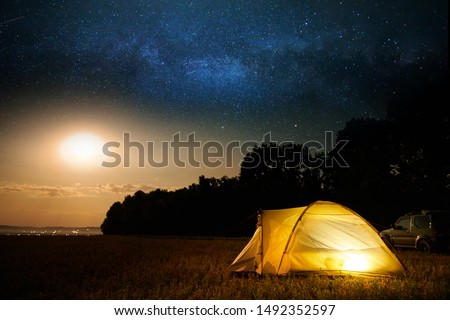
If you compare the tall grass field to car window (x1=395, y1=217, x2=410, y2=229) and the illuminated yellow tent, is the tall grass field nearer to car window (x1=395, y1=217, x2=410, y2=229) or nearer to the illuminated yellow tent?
the illuminated yellow tent

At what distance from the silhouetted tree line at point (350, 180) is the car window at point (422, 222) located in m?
5.31

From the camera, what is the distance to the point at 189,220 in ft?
195

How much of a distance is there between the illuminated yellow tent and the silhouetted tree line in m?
3.43

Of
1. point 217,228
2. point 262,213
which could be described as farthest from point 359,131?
point 262,213

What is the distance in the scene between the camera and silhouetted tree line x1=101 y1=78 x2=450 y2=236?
114ft

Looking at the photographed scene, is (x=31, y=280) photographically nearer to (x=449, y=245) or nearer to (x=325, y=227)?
(x=325, y=227)

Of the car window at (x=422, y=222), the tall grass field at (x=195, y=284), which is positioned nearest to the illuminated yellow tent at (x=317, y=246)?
the tall grass field at (x=195, y=284)

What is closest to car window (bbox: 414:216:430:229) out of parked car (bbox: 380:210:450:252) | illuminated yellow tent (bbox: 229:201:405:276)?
parked car (bbox: 380:210:450:252)

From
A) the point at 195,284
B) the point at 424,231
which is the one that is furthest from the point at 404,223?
the point at 195,284

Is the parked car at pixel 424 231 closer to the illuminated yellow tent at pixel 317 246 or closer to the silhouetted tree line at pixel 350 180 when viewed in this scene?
the silhouetted tree line at pixel 350 180

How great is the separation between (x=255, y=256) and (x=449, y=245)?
1097 centimetres

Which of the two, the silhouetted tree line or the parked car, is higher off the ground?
the silhouetted tree line

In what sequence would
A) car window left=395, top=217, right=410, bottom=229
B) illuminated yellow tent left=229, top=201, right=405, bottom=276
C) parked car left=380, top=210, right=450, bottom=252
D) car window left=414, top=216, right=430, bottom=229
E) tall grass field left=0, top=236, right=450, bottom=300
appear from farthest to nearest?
car window left=395, top=217, right=410, bottom=229
car window left=414, top=216, right=430, bottom=229
parked car left=380, top=210, right=450, bottom=252
illuminated yellow tent left=229, top=201, right=405, bottom=276
tall grass field left=0, top=236, right=450, bottom=300
